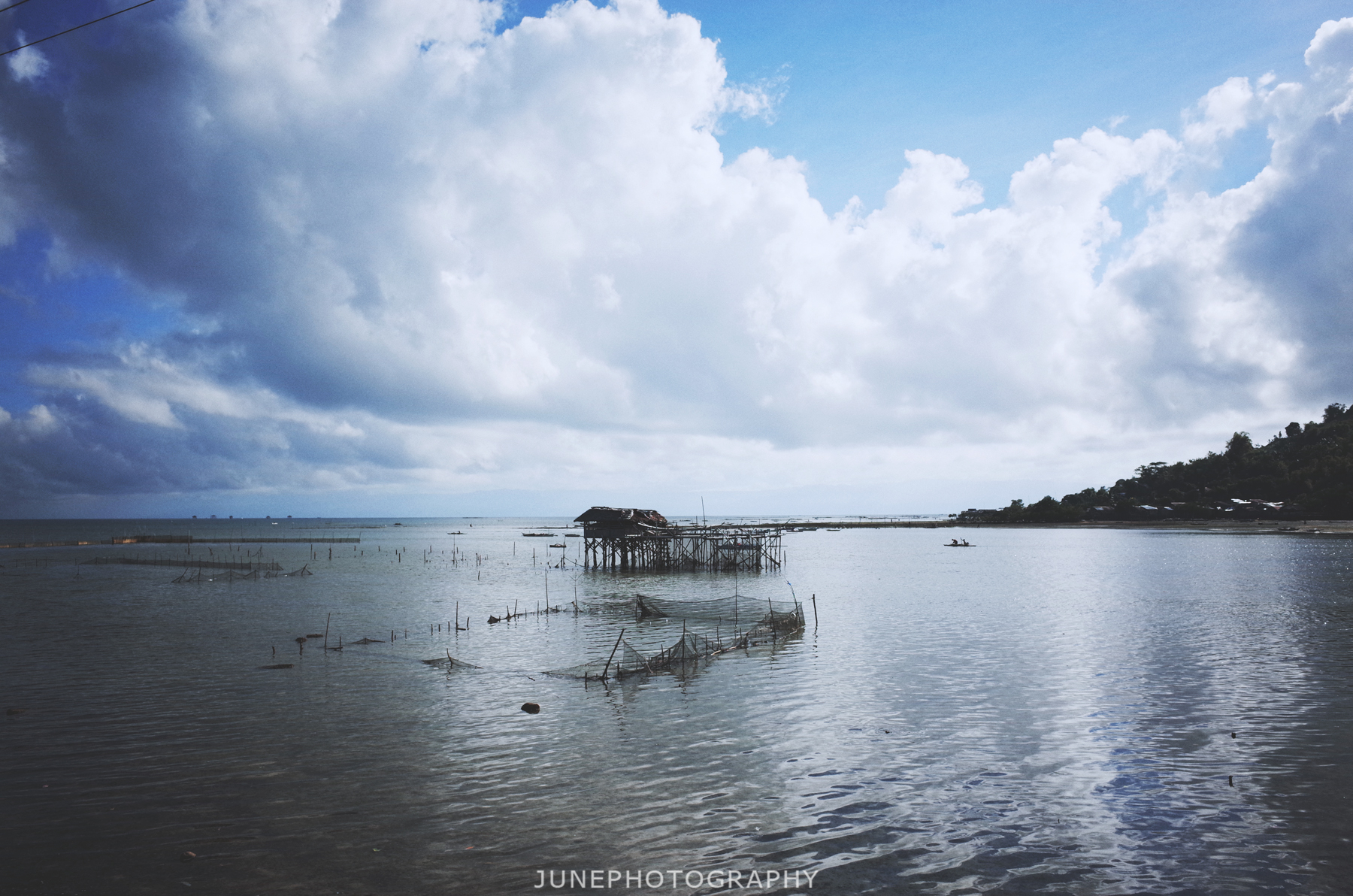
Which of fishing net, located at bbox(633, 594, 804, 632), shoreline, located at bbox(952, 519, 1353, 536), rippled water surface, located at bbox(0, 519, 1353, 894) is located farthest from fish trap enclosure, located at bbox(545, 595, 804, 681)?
shoreline, located at bbox(952, 519, 1353, 536)

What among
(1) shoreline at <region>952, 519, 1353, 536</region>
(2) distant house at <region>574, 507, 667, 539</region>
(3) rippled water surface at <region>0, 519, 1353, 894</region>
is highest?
(2) distant house at <region>574, 507, 667, 539</region>

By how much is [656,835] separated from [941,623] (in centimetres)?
2144

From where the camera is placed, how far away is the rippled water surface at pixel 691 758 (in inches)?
332

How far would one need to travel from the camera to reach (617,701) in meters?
15.9

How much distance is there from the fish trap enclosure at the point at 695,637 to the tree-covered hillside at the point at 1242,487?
437 feet

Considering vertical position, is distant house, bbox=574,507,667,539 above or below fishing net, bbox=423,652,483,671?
above

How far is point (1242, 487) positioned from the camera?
5453 inches

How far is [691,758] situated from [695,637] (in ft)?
30.1

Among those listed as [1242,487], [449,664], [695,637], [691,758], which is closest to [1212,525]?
[1242,487]

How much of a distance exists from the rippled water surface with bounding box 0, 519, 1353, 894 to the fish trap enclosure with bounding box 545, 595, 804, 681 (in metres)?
0.81

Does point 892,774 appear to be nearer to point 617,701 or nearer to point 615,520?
point 617,701

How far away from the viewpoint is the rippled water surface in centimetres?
844

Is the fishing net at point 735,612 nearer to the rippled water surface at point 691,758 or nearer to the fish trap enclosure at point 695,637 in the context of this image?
the fish trap enclosure at point 695,637

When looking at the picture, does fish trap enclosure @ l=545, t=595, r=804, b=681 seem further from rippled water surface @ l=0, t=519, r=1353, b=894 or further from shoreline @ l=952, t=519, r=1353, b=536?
shoreline @ l=952, t=519, r=1353, b=536
